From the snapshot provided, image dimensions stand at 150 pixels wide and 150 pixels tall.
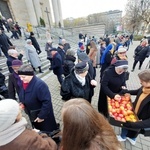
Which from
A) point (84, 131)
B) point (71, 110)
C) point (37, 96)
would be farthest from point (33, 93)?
point (84, 131)

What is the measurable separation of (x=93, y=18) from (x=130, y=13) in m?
37.4

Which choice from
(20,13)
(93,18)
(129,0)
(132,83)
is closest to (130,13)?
(129,0)

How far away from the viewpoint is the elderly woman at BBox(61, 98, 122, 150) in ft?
2.90

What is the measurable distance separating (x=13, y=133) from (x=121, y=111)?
1.71 metres

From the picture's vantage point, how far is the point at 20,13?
20.4 meters

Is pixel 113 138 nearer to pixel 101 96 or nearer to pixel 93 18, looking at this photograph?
pixel 101 96

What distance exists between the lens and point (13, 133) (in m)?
1.08

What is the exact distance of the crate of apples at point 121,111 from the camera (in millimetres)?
1840

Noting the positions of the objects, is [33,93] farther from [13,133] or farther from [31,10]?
[31,10]

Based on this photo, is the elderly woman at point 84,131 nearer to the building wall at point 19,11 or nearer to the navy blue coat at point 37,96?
the navy blue coat at point 37,96

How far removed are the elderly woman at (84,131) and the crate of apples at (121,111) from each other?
39.0 inches

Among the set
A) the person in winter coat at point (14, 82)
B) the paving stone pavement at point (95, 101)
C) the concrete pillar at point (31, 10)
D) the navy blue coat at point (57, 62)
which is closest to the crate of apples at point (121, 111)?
the paving stone pavement at point (95, 101)

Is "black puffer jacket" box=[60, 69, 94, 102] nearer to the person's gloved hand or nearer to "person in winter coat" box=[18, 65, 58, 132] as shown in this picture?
"person in winter coat" box=[18, 65, 58, 132]

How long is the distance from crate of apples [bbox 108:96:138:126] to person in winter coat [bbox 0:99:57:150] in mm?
1233
